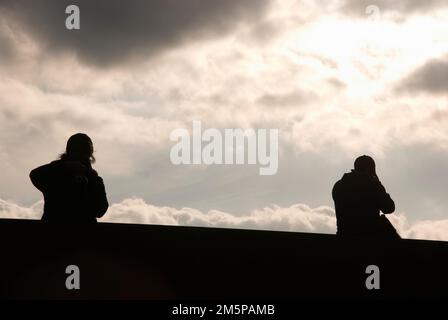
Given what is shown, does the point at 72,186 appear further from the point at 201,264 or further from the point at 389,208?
the point at 389,208

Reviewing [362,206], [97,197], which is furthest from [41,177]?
[362,206]

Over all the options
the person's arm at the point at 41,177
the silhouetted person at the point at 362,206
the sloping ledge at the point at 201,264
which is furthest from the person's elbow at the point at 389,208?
the person's arm at the point at 41,177

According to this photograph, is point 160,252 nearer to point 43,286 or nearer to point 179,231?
point 179,231

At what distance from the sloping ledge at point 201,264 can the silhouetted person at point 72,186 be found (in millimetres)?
324

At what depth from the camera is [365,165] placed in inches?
384

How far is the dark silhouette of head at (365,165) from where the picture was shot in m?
9.73

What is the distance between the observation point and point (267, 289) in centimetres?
758

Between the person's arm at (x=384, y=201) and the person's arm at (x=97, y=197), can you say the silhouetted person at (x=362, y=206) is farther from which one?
the person's arm at (x=97, y=197)

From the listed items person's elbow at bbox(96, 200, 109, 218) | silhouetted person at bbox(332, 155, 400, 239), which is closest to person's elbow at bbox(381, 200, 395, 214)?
silhouetted person at bbox(332, 155, 400, 239)

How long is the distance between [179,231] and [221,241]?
0.42 meters

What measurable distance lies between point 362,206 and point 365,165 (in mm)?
526

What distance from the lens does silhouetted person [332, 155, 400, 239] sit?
31.4 feet

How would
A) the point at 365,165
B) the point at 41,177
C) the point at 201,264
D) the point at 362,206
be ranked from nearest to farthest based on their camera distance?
the point at 201,264 < the point at 41,177 < the point at 362,206 < the point at 365,165

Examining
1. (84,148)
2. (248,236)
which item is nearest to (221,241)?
(248,236)
